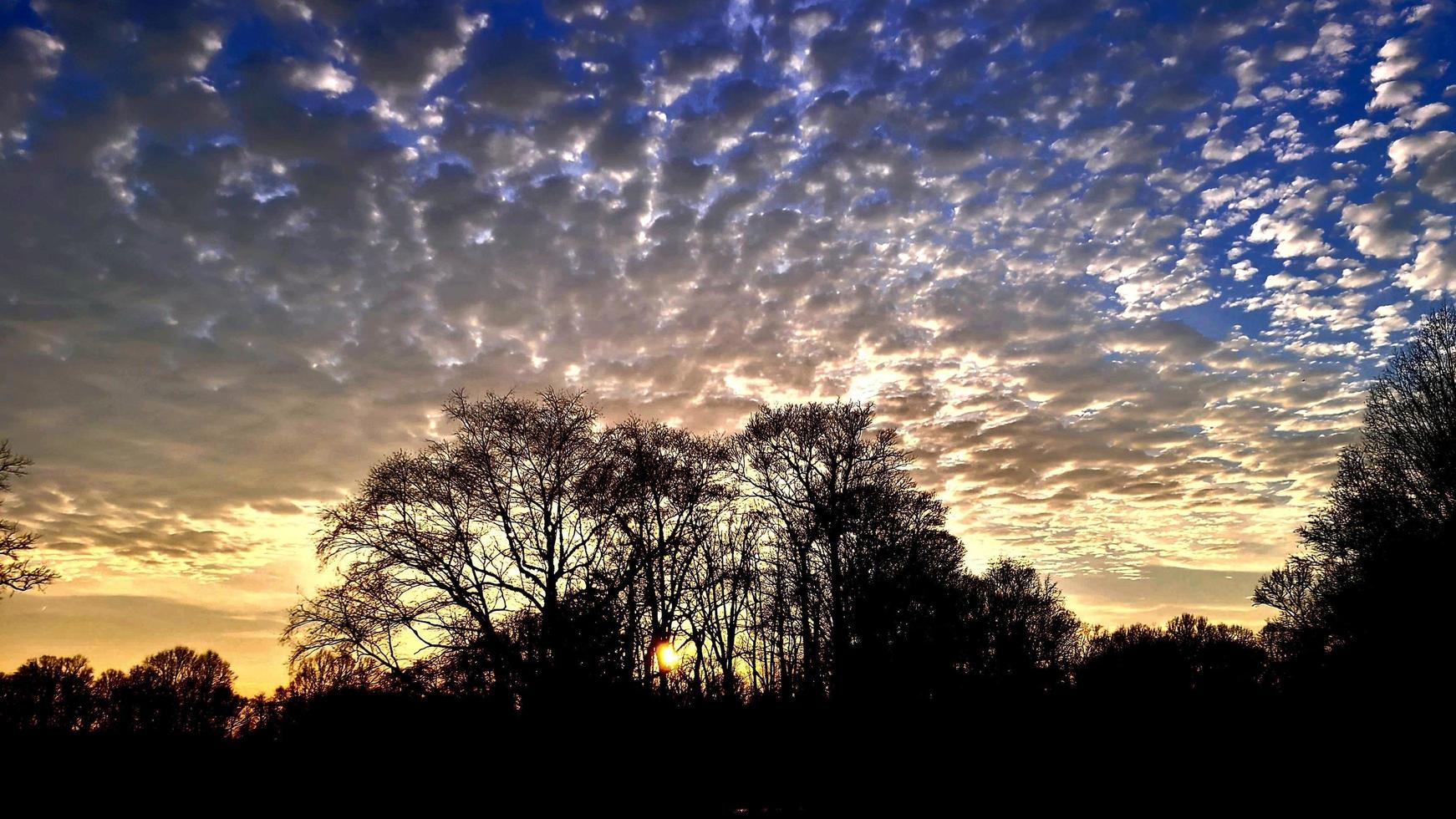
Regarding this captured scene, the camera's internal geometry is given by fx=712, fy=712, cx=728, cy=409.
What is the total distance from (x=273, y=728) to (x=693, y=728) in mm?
11424

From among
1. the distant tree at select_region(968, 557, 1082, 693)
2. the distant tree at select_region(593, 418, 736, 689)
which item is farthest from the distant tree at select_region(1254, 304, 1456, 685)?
the distant tree at select_region(593, 418, 736, 689)

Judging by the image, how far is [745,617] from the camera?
41062 mm

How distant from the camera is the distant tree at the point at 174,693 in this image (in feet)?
167

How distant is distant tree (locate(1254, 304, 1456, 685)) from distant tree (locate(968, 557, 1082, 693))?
16.6 m

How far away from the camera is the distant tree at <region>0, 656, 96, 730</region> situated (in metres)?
44.6

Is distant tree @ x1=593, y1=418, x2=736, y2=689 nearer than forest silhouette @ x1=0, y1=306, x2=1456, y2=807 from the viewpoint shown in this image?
No

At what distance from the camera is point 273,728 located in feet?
59.0

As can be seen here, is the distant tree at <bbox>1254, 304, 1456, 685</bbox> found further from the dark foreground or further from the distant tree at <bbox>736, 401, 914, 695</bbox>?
the distant tree at <bbox>736, 401, 914, 695</bbox>

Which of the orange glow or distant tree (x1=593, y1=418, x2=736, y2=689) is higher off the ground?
distant tree (x1=593, y1=418, x2=736, y2=689)

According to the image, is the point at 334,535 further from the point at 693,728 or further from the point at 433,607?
the point at 693,728

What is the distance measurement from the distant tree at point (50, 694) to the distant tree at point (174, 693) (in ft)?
4.95

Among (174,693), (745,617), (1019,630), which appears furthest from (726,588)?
(174,693)

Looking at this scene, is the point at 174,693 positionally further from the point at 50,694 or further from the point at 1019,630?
the point at 1019,630

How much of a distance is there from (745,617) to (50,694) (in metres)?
46.7
